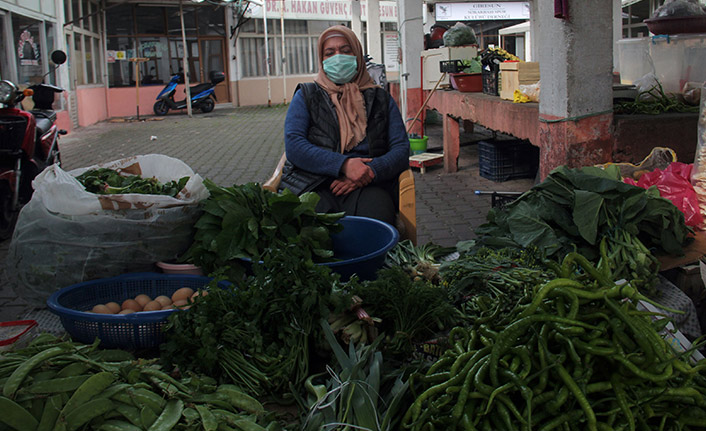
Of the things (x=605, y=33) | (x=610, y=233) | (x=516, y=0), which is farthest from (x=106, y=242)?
(x=516, y=0)

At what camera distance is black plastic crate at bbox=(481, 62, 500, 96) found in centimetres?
810

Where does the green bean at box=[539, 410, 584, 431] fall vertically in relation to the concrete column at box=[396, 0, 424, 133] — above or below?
below

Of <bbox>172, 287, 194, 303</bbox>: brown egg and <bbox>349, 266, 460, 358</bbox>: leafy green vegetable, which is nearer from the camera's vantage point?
<bbox>349, 266, 460, 358</bbox>: leafy green vegetable

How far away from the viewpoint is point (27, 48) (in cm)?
1386

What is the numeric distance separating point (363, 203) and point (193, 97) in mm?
19094

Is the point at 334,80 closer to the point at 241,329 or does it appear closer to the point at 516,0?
the point at 241,329

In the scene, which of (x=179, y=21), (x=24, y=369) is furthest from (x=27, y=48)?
(x=24, y=369)

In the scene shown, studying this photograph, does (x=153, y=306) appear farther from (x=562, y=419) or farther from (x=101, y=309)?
(x=562, y=419)

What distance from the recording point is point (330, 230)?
3.42m

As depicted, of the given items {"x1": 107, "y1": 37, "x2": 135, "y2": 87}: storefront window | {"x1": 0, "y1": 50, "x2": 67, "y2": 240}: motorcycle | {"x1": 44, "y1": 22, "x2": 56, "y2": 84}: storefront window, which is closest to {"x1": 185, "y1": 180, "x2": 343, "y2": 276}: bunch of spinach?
{"x1": 0, "y1": 50, "x2": 67, "y2": 240}: motorcycle

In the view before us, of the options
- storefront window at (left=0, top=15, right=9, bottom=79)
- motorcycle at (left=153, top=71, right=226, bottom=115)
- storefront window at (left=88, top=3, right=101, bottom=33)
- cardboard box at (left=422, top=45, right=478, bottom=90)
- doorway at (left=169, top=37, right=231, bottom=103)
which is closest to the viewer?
cardboard box at (left=422, top=45, right=478, bottom=90)

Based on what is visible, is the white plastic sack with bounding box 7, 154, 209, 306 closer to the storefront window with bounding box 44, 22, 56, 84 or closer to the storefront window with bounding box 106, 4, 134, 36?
the storefront window with bounding box 44, 22, 56, 84

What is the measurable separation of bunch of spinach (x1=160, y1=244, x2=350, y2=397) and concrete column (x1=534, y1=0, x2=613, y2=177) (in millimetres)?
3421

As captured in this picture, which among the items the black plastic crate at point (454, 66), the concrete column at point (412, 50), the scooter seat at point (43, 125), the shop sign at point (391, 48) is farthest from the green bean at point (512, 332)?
the shop sign at point (391, 48)
